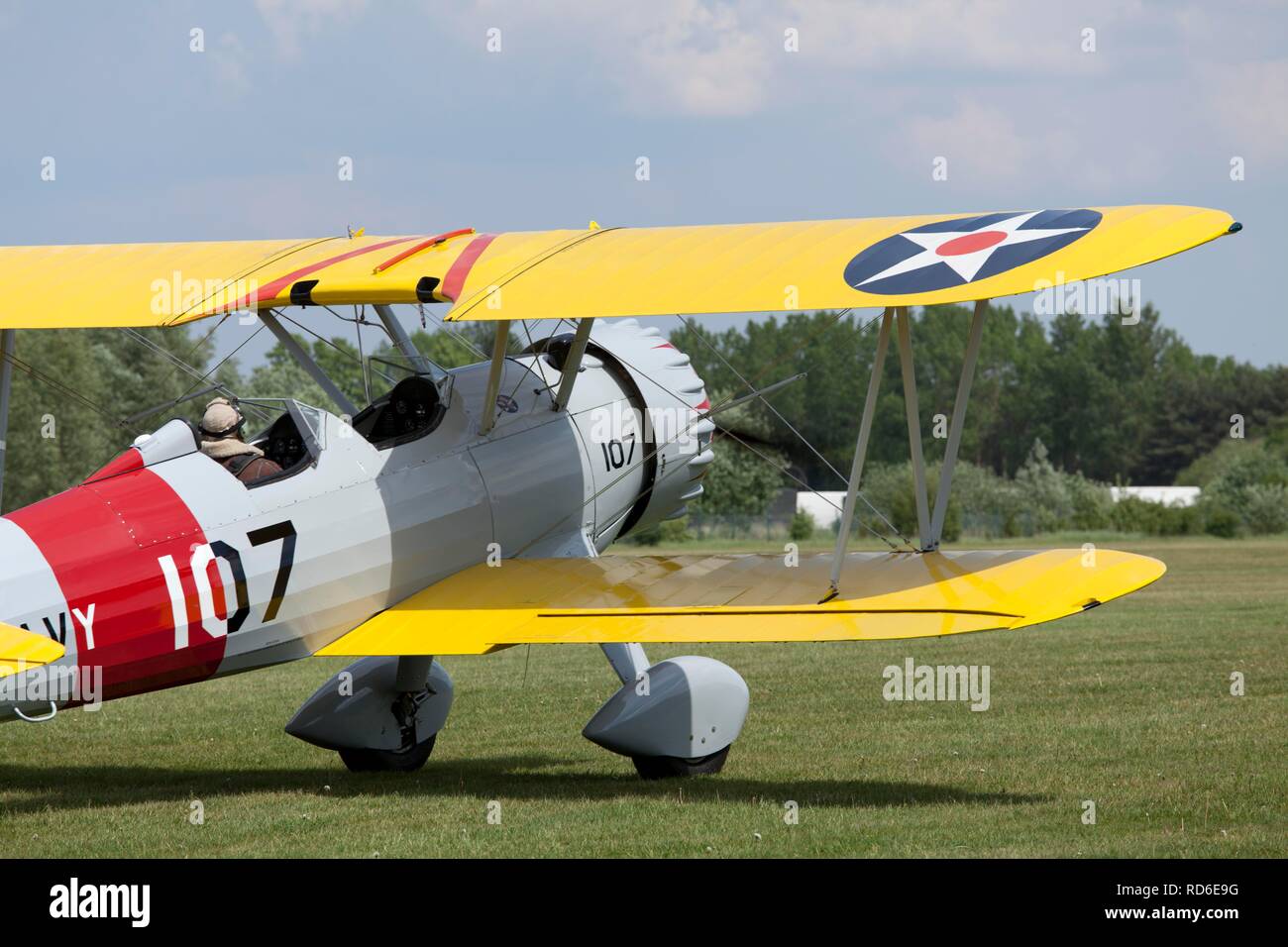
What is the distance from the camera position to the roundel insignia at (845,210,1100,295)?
6871mm

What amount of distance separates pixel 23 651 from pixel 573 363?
356 cm

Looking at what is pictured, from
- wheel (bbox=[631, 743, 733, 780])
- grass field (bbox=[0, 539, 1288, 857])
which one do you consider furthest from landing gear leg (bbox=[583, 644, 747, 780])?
grass field (bbox=[0, 539, 1288, 857])

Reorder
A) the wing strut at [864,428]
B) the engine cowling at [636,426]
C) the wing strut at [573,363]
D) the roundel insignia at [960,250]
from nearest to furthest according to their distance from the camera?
the roundel insignia at [960,250], the wing strut at [864,428], the wing strut at [573,363], the engine cowling at [636,426]

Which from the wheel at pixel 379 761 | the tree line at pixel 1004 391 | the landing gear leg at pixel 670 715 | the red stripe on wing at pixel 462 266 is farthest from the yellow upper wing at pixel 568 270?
the tree line at pixel 1004 391

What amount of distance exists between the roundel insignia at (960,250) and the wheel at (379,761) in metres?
3.91

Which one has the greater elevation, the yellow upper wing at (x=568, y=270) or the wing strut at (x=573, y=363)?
the yellow upper wing at (x=568, y=270)

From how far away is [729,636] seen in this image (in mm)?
7434

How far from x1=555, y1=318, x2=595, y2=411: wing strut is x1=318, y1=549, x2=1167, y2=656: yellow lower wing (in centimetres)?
103

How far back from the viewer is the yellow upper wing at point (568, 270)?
6.89 metres

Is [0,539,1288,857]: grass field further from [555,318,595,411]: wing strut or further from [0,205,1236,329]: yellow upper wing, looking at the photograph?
[0,205,1236,329]: yellow upper wing

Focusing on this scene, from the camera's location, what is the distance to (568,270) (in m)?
7.99

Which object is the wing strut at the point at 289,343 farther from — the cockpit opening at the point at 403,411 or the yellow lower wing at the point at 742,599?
the yellow lower wing at the point at 742,599

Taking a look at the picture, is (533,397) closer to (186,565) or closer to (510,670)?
(186,565)
